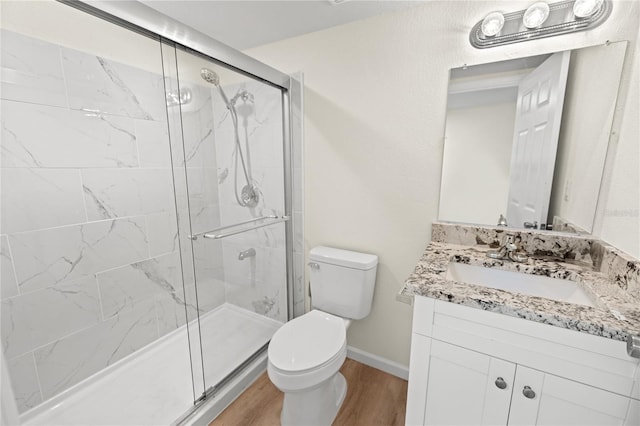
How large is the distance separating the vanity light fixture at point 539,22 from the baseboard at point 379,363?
72.8 inches

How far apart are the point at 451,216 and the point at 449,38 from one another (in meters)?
0.90

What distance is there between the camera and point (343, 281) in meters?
1.64

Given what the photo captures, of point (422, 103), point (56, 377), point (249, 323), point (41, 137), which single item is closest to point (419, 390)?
point (249, 323)

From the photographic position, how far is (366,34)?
153cm

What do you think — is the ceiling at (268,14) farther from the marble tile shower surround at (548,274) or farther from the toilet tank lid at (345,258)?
the toilet tank lid at (345,258)

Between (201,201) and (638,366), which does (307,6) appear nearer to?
(201,201)

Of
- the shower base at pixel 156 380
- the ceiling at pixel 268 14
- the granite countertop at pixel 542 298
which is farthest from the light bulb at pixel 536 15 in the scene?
the shower base at pixel 156 380

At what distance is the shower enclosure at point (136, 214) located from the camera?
4.31 feet

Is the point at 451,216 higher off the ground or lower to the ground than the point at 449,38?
lower

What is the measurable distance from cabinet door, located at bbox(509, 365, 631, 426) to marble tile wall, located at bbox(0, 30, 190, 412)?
2040mm

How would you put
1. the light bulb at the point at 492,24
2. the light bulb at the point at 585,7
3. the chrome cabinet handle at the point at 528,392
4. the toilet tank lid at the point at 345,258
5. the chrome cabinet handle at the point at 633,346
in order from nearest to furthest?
the chrome cabinet handle at the point at 633,346, the chrome cabinet handle at the point at 528,392, the light bulb at the point at 585,7, the light bulb at the point at 492,24, the toilet tank lid at the point at 345,258

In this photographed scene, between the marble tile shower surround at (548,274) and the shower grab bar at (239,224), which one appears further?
the shower grab bar at (239,224)

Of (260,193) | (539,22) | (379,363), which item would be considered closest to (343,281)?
(379,363)

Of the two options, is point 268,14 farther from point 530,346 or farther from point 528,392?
point 528,392
